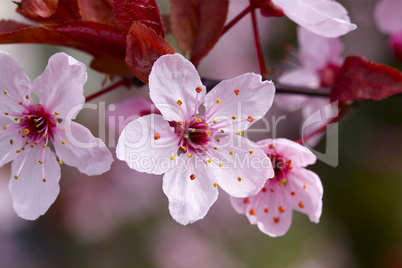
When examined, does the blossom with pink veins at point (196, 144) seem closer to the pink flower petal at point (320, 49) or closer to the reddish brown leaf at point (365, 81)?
the reddish brown leaf at point (365, 81)

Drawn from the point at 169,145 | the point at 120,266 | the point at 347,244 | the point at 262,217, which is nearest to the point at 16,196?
the point at 169,145

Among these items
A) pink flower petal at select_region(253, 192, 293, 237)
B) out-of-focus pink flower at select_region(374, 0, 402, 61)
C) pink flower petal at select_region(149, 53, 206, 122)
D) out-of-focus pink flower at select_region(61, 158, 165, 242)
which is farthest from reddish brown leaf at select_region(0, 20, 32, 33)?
out-of-focus pink flower at select_region(61, 158, 165, 242)

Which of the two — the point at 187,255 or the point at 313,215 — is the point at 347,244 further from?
the point at 313,215

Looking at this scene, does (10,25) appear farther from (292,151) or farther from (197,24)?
(292,151)

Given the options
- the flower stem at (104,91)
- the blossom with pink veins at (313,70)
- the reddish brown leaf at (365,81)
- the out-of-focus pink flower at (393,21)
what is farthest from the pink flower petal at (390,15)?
the flower stem at (104,91)

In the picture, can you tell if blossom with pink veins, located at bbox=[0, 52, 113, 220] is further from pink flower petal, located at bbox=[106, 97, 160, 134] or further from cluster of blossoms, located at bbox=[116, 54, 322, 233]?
pink flower petal, located at bbox=[106, 97, 160, 134]

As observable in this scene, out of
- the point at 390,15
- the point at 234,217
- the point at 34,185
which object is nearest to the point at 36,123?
the point at 34,185
